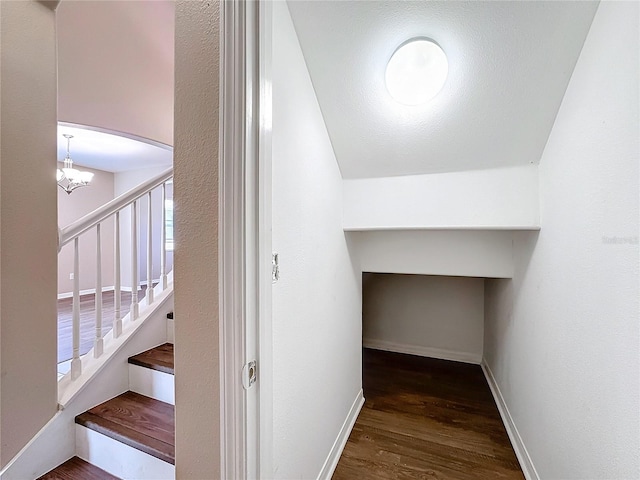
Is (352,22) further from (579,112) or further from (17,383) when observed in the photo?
(17,383)

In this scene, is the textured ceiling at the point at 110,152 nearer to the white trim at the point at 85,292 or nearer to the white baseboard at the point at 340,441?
the white trim at the point at 85,292

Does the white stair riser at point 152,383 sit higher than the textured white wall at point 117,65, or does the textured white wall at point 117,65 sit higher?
the textured white wall at point 117,65

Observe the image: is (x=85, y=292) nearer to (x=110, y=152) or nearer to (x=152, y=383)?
(x=110, y=152)

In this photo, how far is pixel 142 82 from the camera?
2809 mm

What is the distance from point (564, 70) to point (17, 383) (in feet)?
7.92

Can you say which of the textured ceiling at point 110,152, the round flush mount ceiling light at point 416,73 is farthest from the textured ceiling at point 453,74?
the textured ceiling at point 110,152

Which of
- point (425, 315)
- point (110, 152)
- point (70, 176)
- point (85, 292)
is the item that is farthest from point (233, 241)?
point (85, 292)

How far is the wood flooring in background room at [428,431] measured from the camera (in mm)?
1559

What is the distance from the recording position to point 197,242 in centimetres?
69

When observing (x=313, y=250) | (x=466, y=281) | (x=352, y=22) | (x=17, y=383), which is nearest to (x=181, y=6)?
(x=352, y=22)

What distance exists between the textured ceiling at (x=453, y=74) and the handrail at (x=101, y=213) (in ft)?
4.07

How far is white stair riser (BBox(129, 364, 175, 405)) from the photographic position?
4.96 feet

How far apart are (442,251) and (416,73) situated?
1.08 m

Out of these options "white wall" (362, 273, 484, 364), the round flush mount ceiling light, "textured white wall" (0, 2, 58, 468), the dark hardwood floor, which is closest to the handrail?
"textured white wall" (0, 2, 58, 468)
